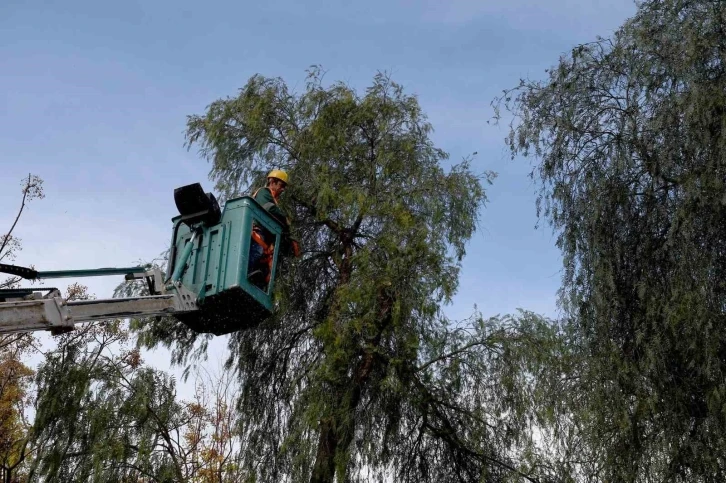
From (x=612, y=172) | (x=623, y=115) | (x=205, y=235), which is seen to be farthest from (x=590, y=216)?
(x=205, y=235)

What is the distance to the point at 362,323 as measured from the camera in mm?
7531

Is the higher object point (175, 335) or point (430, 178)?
point (430, 178)

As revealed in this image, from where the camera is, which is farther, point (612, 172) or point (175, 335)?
point (175, 335)

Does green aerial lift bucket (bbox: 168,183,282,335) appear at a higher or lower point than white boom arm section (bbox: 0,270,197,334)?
higher

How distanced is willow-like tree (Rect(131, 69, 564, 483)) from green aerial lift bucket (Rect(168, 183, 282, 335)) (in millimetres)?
1454

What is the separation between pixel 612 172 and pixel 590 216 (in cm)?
44

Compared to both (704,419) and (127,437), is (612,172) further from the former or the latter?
(127,437)

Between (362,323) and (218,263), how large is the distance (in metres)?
1.92

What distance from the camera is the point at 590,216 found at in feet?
24.0

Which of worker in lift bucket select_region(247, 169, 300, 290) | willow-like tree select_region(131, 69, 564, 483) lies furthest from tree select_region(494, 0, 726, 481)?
worker in lift bucket select_region(247, 169, 300, 290)

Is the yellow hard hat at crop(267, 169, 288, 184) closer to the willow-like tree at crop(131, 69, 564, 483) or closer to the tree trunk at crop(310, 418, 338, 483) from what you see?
the willow-like tree at crop(131, 69, 564, 483)

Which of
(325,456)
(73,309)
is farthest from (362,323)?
(73,309)

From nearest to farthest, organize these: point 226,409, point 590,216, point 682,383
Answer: point 682,383
point 590,216
point 226,409

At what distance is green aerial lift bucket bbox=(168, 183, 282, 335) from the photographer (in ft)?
19.6
